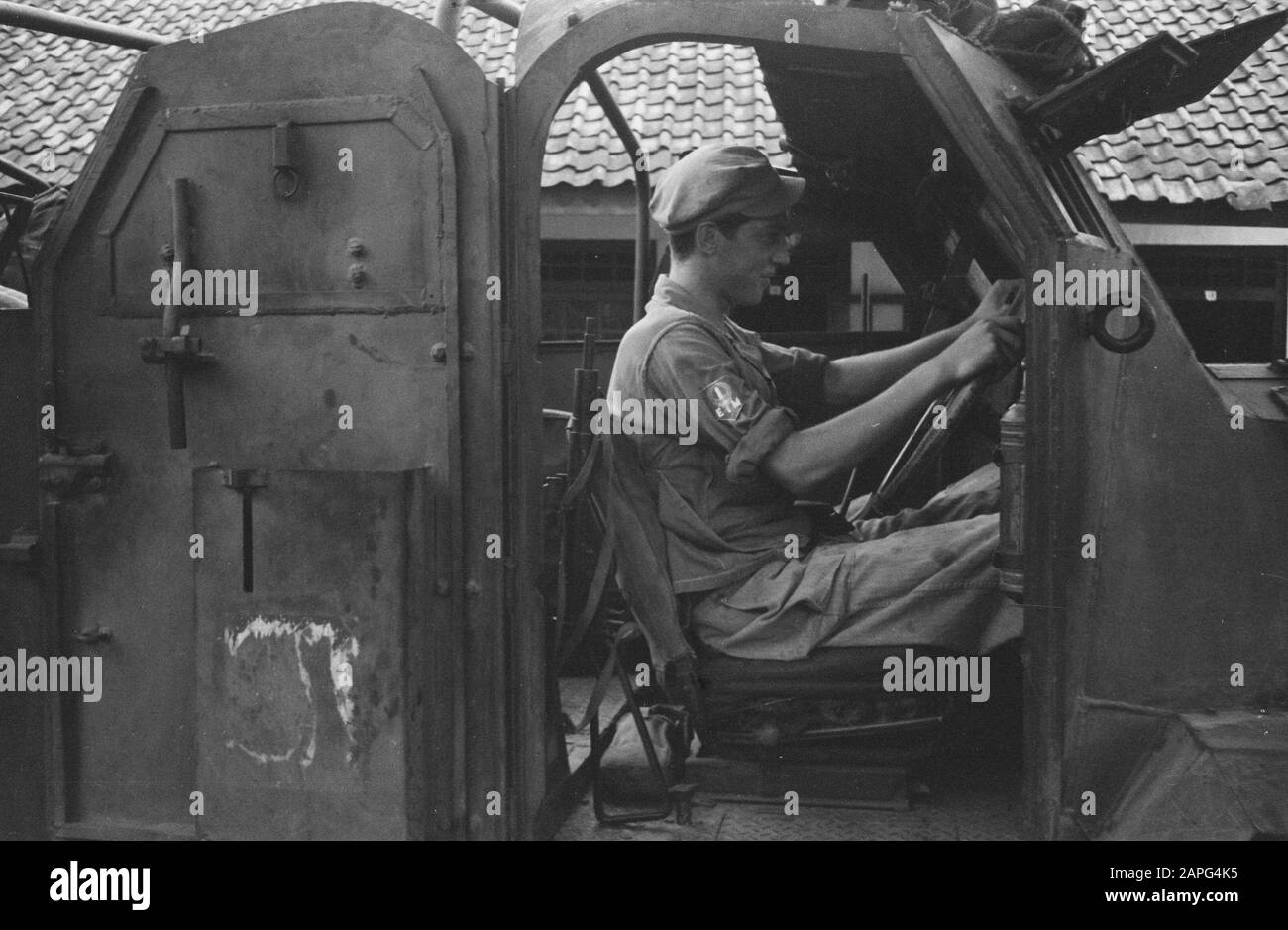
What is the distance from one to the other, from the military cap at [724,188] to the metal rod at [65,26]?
3.37 feet

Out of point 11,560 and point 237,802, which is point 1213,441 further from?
point 11,560

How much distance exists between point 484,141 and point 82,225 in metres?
0.79

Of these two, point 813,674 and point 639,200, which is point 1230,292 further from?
point 813,674

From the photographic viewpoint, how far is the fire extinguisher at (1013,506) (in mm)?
1988

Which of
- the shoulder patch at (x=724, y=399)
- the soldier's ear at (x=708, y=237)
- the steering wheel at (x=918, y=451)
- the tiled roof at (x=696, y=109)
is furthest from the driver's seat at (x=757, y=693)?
the tiled roof at (x=696, y=109)

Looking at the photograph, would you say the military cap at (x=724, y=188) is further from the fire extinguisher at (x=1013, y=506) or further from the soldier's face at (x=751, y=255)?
the fire extinguisher at (x=1013, y=506)

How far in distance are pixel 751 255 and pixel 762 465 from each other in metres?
0.47

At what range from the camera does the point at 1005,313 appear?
216 centimetres

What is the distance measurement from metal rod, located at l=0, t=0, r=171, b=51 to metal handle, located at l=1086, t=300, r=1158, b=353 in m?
1.77

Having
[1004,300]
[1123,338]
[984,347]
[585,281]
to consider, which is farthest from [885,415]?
[585,281]

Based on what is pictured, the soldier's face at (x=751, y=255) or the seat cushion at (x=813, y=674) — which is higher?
the soldier's face at (x=751, y=255)

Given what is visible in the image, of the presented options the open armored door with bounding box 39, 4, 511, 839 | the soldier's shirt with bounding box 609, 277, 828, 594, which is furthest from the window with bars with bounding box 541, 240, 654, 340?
the open armored door with bounding box 39, 4, 511, 839

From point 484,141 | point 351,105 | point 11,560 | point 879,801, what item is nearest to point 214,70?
point 351,105

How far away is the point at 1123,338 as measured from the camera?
6.34ft
